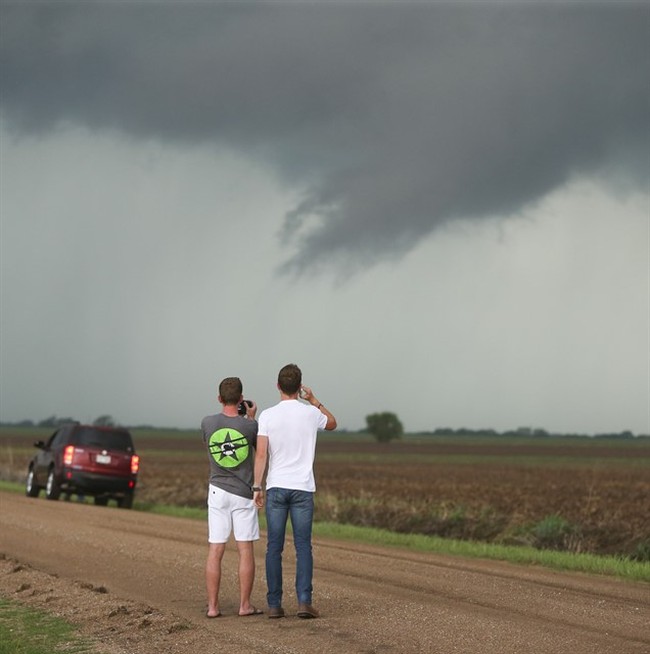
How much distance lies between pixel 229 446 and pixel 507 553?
941 cm

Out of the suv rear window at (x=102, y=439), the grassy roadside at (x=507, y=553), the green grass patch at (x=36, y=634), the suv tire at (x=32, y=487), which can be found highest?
the suv rear window at (x=102, y=439)

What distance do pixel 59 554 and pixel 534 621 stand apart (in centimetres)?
863

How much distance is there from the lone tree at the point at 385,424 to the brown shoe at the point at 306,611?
17169 cm

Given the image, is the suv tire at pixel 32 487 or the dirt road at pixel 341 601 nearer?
the dirt road at pixel 341 601

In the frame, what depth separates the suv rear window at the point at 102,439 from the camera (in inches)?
1192

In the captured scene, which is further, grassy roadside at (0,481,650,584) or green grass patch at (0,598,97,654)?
grassy roadside at (0,481,650,584)

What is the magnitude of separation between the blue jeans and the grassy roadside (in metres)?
6.79

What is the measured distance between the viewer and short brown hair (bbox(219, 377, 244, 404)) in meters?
10.2

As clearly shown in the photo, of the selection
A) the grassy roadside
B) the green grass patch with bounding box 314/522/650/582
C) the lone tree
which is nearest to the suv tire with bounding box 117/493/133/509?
the grassy roadside

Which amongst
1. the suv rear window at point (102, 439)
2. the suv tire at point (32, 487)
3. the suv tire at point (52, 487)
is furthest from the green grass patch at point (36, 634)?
the suv tire at point (32, 487)

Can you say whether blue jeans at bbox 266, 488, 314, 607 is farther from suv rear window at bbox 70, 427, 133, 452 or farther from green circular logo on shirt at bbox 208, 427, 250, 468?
suv rear window at bbox 70, 427, 133, 452

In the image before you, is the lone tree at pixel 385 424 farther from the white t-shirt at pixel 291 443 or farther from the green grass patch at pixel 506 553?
the white t-shirt at pixel 291 443

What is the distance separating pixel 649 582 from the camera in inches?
600

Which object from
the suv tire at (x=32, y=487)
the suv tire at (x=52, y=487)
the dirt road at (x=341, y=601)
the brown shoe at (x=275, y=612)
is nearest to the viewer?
the dirt road at (x=341, y=601)
